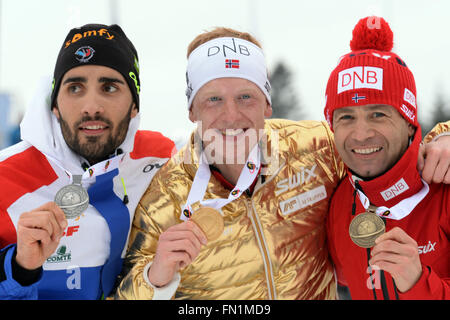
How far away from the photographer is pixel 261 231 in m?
2.88

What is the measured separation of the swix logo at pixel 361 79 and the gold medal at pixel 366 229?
0.75 m

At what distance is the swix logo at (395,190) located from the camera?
2.65 m

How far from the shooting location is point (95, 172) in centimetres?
293

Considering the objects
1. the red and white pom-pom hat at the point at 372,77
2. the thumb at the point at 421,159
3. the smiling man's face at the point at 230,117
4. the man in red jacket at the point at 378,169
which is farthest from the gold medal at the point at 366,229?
the smiling man's face at the point at 230,117

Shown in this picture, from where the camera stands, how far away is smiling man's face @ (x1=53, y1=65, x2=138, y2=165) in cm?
295

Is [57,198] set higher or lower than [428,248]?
higher

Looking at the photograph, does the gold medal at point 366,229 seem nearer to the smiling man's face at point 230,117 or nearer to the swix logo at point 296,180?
the swix logo at point 296,180

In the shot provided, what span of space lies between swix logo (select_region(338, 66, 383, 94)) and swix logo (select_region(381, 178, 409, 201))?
57 cm

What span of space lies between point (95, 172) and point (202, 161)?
69 cm

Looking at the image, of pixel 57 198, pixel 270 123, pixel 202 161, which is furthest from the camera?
pixel 270 123
